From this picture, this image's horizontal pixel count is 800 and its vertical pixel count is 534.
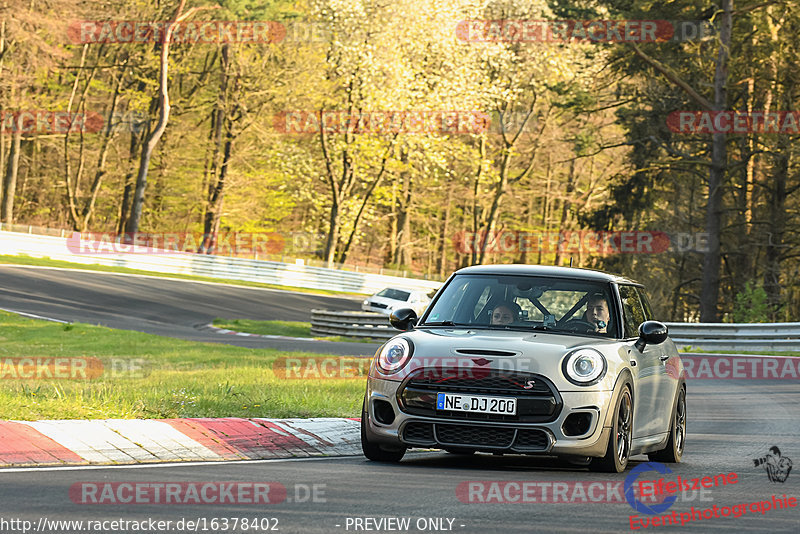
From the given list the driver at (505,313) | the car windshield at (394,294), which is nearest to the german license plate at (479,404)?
the driver at (505,313)

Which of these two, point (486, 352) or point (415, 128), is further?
point (415, 128)

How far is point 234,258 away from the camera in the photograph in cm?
5075

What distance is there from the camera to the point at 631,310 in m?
10.1

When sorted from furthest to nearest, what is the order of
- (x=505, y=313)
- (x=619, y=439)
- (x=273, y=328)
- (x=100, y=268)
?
(x=100, y=268)
(x=273, y=328)
(x=505, y=313)
(x=619, y=439)

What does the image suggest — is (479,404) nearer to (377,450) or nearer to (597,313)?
(377,450)

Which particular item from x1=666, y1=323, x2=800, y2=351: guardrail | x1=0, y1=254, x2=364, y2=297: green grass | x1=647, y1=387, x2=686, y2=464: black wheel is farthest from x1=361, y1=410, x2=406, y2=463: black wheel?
x1=0, y1=254, x2=364, y2=297: green grass

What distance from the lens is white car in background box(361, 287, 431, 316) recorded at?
40594 mm

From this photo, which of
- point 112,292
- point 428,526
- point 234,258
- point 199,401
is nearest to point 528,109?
point 234,258

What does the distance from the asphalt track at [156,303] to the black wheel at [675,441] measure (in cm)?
1610

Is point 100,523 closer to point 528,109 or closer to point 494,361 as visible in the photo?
point 494,361

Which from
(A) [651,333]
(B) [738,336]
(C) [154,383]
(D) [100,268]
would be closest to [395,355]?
(A) [651,333]

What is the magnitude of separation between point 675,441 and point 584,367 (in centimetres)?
225

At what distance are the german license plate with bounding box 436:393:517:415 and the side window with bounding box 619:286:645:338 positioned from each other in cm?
172

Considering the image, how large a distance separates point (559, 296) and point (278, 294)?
3662 cm
